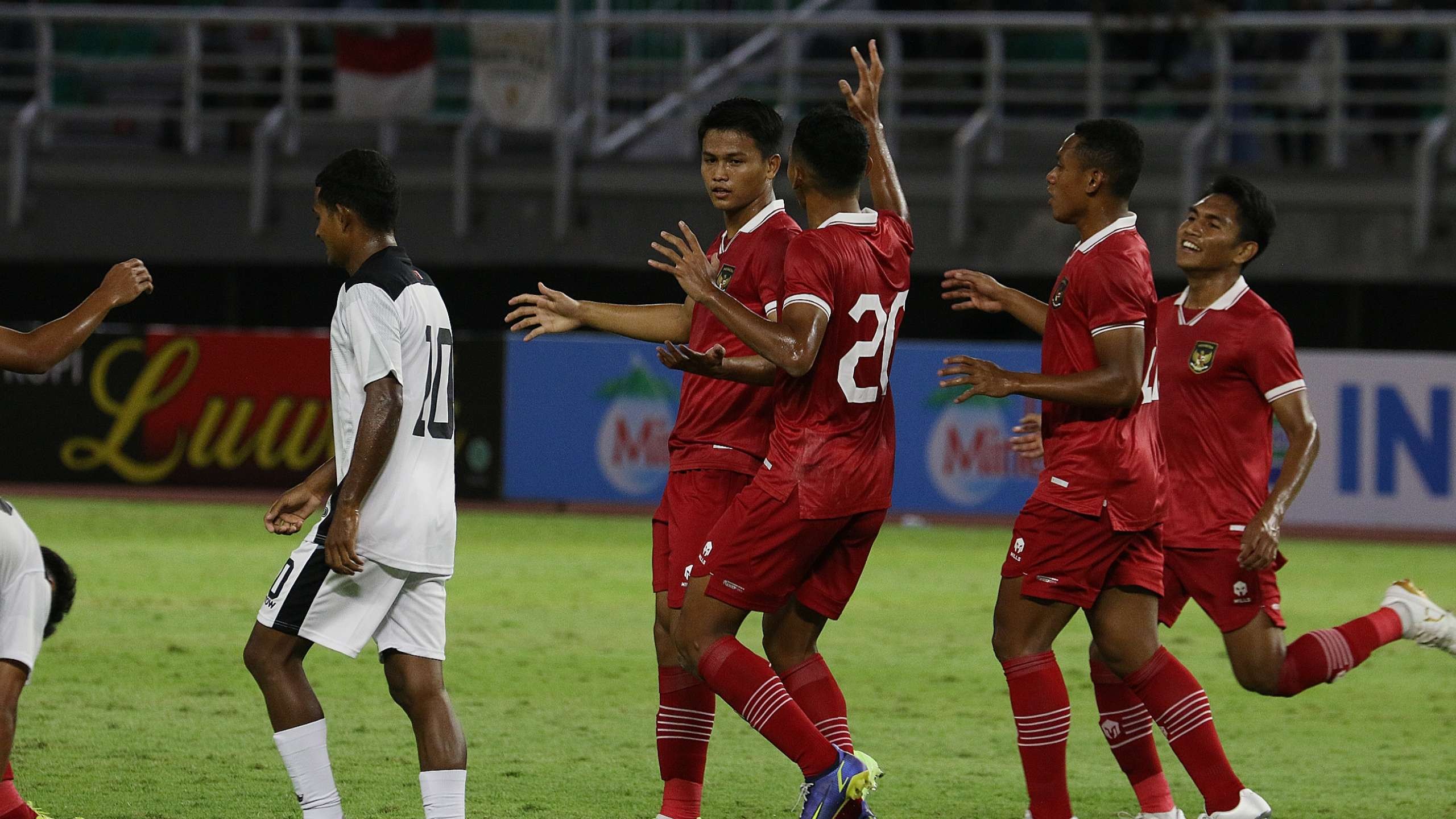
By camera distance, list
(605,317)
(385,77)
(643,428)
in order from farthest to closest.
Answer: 1. (385,77)
2. (643,428)
3. (605,317)

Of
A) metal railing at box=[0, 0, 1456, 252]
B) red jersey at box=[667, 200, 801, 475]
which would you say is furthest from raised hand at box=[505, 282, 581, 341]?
metal railing at box=[0, 0, 1456, 252]

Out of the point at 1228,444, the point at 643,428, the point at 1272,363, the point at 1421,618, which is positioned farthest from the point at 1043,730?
the point at 643,428

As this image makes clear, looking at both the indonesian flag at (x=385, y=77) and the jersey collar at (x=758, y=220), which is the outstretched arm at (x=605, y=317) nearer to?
the jersey collar at (x=758, y=220)

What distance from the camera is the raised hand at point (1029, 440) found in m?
5.86

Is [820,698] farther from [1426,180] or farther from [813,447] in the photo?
[1426,180]

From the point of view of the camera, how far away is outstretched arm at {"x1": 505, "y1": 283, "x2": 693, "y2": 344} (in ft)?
17.8

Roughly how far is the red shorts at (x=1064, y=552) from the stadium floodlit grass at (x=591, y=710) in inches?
43.1

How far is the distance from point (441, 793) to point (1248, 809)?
2454mm

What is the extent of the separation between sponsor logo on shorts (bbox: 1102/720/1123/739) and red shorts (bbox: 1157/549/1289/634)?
38cm

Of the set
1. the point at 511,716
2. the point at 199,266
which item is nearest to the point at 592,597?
the point at 511,716

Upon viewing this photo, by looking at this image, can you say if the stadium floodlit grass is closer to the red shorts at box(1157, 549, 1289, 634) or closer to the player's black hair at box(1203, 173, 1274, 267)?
the red shorts at box(1157, 549, 1289, 634)

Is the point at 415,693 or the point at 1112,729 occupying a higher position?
the point at 415,693

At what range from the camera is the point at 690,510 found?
5.55 metres

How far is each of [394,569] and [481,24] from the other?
593 inches
